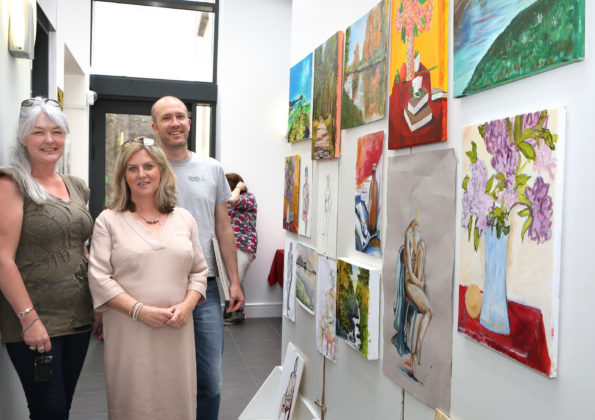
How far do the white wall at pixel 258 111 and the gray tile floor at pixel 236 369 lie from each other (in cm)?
70

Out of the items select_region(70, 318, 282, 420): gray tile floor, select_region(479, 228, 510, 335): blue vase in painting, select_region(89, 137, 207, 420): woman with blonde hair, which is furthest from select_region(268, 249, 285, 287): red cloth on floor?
select_region(479, 228, 510, 335): blue vase in painting

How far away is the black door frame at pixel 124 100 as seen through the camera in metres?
6.21

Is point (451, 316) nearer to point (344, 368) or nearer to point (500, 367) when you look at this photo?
point (500, 367)

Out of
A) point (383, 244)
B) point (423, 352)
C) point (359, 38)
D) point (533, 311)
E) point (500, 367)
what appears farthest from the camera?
point (359, 38)

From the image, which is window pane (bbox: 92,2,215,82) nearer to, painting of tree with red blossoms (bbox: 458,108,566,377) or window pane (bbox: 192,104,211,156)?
window pane (bbox: 192,104,211,156)

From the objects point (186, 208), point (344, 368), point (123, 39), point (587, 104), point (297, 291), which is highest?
point (123, 39)

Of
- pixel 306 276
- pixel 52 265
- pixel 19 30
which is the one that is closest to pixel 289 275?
pixel 306 276

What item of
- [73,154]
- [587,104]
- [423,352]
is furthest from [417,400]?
[73,154]

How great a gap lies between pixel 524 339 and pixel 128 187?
5.22ft

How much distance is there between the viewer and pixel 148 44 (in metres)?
6.36

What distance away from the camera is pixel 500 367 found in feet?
5.05

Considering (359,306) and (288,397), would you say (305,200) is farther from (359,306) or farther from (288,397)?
(288,397)

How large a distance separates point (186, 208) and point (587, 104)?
1805mm

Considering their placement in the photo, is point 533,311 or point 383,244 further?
point 383,244
